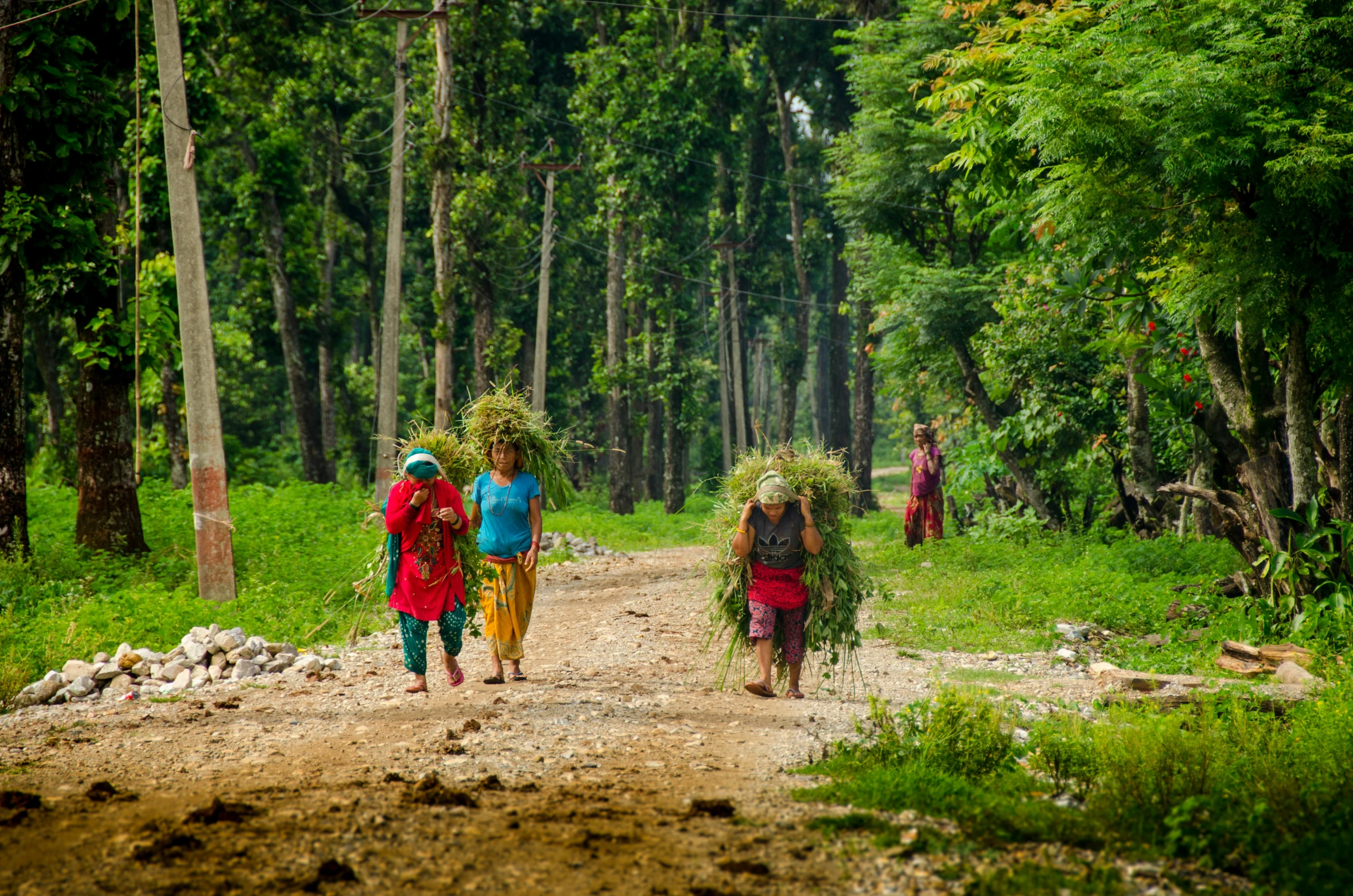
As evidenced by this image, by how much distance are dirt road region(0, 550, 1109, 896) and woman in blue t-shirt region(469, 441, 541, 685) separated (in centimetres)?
38

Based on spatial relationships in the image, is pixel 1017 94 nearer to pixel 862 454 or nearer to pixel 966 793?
pixel 966 793

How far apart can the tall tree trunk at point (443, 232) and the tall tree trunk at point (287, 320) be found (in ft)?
18.0

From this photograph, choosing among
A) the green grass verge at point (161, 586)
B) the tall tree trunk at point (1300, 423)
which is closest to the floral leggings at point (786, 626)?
the green grass verge at point (161, 586)

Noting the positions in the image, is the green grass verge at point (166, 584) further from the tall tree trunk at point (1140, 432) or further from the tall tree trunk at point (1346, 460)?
the tall tree trunk at point (1140, 432)

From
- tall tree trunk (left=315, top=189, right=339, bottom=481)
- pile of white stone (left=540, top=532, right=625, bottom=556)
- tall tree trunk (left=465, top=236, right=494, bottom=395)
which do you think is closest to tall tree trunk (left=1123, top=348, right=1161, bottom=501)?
pile of white stone (left=540, top=532, right=625, bottom=556)

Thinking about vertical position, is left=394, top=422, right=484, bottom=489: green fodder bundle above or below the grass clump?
above

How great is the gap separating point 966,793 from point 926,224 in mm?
16378

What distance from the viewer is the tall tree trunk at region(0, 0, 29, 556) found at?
10.2m

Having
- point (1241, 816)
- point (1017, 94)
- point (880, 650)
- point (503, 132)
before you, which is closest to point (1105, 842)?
point (1241, 816)

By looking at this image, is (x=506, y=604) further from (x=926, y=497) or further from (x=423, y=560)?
(x=926, y=497)

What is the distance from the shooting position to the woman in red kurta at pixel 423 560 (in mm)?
7203

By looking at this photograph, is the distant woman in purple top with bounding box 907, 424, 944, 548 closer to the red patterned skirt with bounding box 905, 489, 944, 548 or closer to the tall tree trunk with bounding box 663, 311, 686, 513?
the red patterned skirt with bounding box 905, 489, 944, 548

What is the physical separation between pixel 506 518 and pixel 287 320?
19801 millimetres

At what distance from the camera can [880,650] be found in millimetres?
9531
